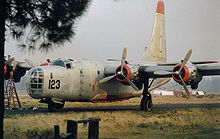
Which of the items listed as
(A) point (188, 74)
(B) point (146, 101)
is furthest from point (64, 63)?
(A) point (188, 74)

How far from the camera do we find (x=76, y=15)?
10375mm

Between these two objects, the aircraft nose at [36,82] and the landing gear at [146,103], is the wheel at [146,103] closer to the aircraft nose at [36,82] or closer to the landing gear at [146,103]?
the landing gear at [146,103]

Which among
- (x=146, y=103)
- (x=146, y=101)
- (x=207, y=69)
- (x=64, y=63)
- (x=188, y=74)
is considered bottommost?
(x=146, y=103)

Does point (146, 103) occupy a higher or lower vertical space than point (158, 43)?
lower

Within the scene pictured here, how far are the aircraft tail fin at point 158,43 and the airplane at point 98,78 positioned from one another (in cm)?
511

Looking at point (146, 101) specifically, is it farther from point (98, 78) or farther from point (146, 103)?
point (98, 78)

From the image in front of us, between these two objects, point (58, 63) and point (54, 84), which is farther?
point (58, 63)

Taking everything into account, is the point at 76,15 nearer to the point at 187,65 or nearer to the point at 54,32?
the point at 54,32

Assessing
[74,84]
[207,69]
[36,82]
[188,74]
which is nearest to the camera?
[36,82]

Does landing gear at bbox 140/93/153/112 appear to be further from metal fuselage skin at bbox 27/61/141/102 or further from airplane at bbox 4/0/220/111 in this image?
metal fuselage skin at bbox 27/61/141/102

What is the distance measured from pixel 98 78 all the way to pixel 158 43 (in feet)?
35.6

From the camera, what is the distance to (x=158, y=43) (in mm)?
30891

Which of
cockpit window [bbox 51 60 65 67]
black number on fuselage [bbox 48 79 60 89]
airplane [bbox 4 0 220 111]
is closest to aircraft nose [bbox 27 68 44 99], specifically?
airplane [bbox 4 0 220 111]

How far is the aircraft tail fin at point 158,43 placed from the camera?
29.6 m
